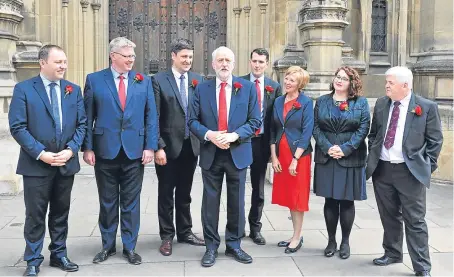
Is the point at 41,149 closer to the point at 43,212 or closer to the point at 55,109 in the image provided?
the point at 55,109

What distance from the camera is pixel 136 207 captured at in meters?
4.55

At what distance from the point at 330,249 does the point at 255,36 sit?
18.8ft

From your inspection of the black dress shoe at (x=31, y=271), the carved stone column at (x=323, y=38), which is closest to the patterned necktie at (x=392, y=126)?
the black dress shoe at (x=31, y=271)

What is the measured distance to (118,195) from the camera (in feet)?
15.0

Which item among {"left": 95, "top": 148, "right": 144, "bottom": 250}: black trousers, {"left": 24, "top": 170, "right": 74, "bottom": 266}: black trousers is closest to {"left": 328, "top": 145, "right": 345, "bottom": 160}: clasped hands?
{"left": 95, "top": 148, "right": 144, "bottom": 250}: black trousers

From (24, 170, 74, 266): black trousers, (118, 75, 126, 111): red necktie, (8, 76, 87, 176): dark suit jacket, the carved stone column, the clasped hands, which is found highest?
the carved stone column

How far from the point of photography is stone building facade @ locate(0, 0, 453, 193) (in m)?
7.70

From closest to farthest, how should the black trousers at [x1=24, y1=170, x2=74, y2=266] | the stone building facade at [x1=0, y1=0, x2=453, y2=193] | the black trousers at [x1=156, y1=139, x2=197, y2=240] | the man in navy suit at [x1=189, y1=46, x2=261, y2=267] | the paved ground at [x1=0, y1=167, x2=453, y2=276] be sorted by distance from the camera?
the black trousers at [x1=24, y1=170, x2=74, y2=266], the paved ground at [x1=0, y1=167, x2=453, y2=276], the man in navy suit at [x1=189, y1=46, x2=261, y2=267], the black trousers at [x1=156, y1=139, x2=197, y2=240], the stone building facade at [x1=0, y1=0, x2=453, y2=193]

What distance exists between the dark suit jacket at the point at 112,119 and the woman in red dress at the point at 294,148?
127 cm

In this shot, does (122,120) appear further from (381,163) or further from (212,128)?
(381,163)

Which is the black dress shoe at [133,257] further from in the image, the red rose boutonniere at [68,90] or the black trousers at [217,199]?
the red rose boutonniere at [68,90]

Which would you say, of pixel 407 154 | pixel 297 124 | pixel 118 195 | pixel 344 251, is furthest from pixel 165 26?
pixel 407 154

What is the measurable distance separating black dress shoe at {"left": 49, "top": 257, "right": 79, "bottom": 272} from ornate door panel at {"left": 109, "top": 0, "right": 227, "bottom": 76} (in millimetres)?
5920

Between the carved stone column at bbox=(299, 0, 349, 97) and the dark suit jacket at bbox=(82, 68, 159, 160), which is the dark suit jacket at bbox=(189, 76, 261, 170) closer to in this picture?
the dark suit jacket at bbox=(82, 68, 159, 160)
